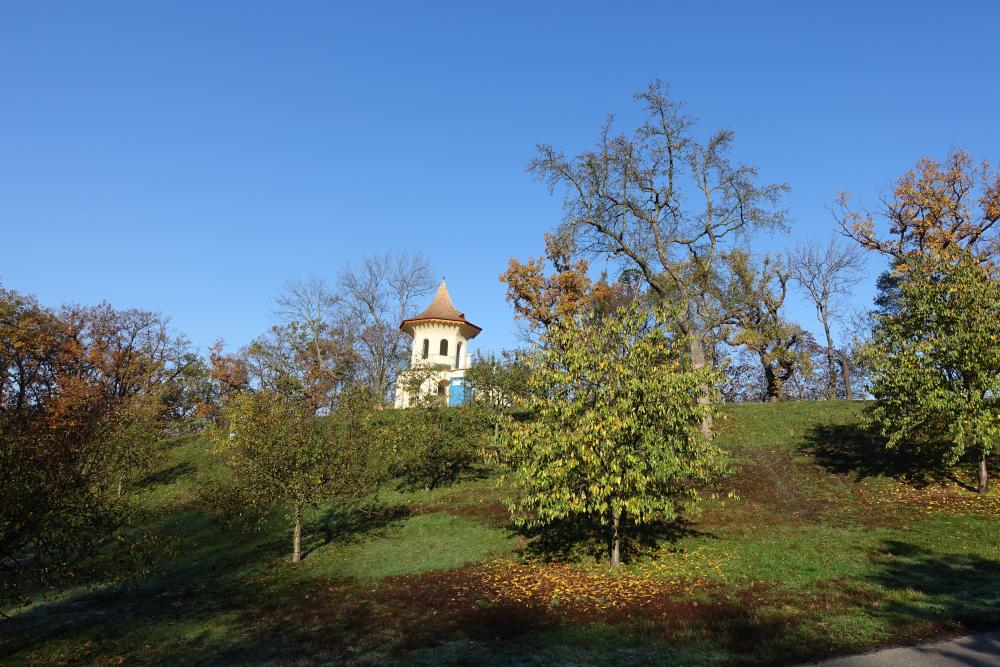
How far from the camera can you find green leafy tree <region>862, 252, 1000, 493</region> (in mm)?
18250

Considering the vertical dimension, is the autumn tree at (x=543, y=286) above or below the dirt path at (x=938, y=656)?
above

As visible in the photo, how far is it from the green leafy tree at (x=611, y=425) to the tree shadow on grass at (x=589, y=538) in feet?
3.97

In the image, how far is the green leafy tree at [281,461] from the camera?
1830 cm

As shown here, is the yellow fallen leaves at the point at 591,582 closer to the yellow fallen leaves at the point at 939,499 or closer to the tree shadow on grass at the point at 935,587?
the tree shadow on grass at the point at 935,587

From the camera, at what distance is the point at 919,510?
18266 millimetres

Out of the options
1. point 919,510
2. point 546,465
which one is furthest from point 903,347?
point 546,465

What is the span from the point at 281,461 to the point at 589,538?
1026 centimetres

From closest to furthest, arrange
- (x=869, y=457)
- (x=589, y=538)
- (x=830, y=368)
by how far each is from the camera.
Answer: (x=589, y=538) < (x=869, y=457) < (x=830, y=368)

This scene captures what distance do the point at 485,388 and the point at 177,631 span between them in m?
18.6

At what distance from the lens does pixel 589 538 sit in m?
17.6

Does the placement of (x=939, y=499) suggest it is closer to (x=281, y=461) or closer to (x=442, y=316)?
(x=281, y=461)

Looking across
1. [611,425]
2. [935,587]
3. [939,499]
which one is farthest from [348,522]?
[939,499]

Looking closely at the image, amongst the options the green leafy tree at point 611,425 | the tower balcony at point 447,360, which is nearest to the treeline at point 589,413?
the green leafy tree at point 611,425

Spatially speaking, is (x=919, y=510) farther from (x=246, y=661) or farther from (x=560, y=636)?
(x=246, y=661)
